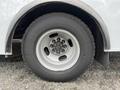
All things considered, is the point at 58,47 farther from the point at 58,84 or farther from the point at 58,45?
the point at 58,84

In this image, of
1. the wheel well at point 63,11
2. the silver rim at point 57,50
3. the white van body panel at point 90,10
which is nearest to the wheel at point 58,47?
the silver rim at point 57,50

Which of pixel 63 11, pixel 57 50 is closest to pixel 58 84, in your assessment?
pixel 57 50

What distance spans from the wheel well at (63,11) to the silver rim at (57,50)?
334 mm

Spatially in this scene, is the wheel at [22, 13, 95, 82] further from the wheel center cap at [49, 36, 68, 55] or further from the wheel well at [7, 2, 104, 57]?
the wheel well at [7, 2, 104, 57]

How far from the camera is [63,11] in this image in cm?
410

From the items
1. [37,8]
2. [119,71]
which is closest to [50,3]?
[37,8]

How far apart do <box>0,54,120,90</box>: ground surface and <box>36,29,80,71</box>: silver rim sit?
0.89 feet

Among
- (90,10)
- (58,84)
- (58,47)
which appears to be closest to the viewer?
(90,10)

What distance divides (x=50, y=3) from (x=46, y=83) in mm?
1128

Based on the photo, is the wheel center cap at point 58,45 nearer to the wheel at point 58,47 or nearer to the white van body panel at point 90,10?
the wheel at point 58,47

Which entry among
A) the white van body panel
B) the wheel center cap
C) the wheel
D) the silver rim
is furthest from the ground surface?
the white van body panel

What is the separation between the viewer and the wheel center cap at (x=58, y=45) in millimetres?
4155

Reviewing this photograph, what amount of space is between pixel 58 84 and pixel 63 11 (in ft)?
3.40

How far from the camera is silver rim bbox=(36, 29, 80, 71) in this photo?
4.09 metres
